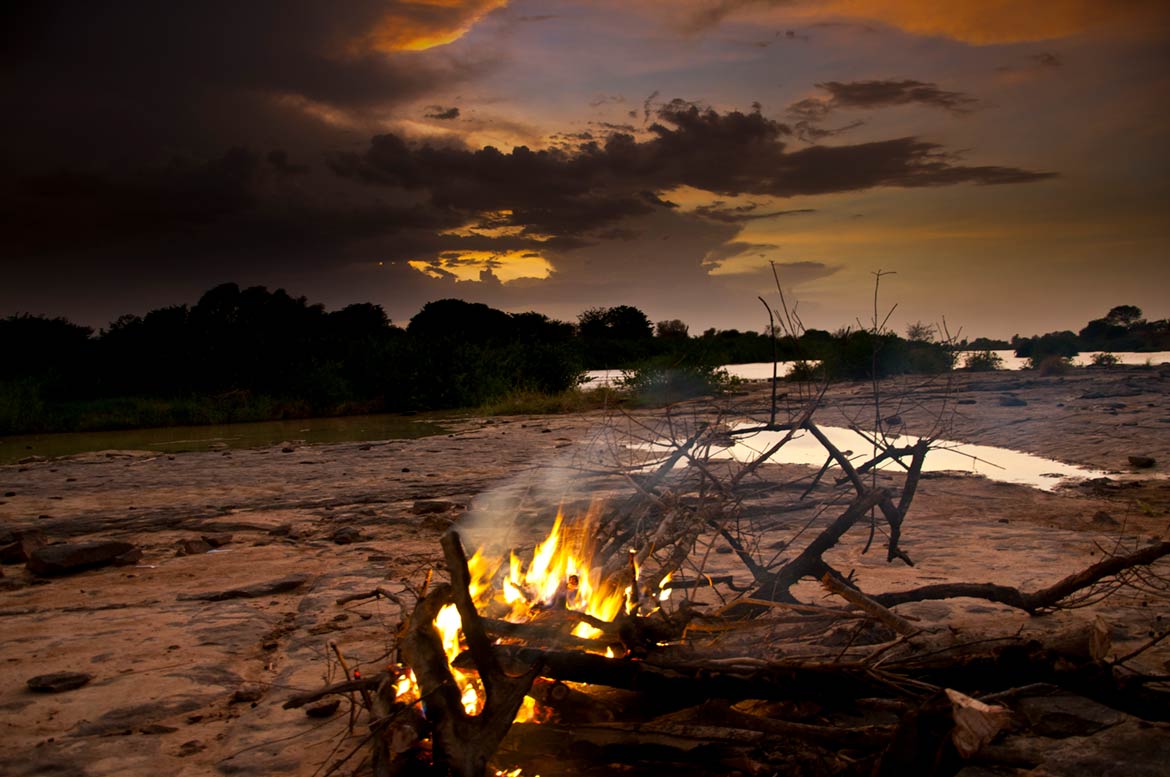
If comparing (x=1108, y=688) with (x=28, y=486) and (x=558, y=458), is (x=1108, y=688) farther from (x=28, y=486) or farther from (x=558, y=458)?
(x=28, y=486)

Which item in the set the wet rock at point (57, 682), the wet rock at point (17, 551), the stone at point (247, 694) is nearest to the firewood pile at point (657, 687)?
the stone at point (247, 694)

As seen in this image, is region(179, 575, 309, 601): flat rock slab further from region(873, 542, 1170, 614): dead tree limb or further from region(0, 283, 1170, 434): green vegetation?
region(0, 283, 1170, 434): green vegetation

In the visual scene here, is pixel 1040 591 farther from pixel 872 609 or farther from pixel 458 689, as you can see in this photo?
pixel 458 689

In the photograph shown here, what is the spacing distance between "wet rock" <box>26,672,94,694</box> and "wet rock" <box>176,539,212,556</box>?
2.67 m

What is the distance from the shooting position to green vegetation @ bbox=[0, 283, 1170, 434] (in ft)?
75.3

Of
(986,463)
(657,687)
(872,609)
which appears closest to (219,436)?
(986,463)

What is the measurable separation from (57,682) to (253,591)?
5.04 ft

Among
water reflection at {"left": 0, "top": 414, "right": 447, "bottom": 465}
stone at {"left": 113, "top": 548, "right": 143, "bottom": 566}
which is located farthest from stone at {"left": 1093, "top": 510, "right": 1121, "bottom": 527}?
water reflection at {"left": 0, "top": 414, "right": 447, "bottom": 465}

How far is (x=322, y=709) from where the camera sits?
306 cm

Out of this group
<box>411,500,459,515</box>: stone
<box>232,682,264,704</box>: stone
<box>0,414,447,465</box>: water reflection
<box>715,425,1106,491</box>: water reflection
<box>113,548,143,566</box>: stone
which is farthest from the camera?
<box>0,414,447,465</box>: water reflection

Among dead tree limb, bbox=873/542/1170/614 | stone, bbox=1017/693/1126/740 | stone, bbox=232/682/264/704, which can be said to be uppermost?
dead tree limb, bbox=873/542/1170/614

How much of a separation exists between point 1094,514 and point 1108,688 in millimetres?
4422

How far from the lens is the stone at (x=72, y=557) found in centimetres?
540

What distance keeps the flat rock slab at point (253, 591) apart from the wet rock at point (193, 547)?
50.3 inches
